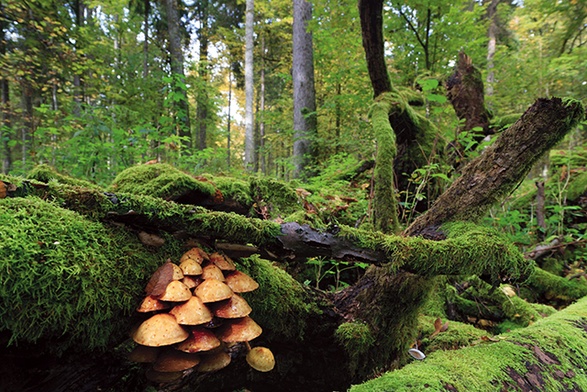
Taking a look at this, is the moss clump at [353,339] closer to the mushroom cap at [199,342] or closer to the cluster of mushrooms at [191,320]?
the cluster of mushrooms at [191,320]

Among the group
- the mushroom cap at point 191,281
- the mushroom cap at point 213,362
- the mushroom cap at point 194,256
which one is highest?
the mushroom cap at point 194,256

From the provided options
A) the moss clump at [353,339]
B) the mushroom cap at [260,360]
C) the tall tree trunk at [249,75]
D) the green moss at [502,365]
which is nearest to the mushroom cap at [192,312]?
the mushroom cap at [260,360]

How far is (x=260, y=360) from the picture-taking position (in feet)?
4.44

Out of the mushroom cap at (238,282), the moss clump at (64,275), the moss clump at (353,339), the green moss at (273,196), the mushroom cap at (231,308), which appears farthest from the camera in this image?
the green moss at (273,196)

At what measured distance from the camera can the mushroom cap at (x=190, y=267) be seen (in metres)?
1.25

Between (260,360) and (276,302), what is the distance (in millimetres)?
341

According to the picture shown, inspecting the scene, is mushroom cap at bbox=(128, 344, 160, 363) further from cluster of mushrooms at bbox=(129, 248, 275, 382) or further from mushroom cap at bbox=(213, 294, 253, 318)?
mushroom cap at bbox=(213, 294, 253, 318)

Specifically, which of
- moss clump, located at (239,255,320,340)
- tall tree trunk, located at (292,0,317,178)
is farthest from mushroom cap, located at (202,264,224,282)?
tall tree trunk, located at (292,0,317,178)

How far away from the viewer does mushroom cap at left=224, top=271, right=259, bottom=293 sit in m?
1.31

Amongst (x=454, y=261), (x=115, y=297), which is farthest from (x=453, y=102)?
(x=115, y=297)

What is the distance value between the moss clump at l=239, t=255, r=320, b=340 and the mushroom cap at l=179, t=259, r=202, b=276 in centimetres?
37

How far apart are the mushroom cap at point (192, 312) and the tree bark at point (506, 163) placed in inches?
61.9

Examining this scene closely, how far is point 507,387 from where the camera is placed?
1274 mm

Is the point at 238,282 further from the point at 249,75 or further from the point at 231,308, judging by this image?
the point at 249,75
